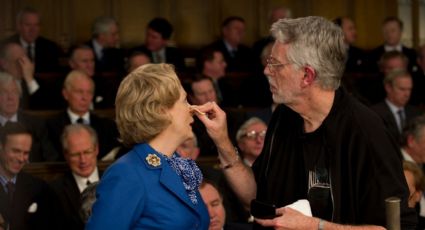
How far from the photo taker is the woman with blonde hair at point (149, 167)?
3.01 m

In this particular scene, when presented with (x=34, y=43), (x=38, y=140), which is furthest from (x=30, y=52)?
(x=38, y=140)

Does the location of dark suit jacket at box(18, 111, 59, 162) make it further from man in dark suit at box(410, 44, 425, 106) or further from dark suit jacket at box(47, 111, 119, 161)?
man in dark suit at box(410, 44, 425, 106)

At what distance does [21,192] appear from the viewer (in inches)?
229

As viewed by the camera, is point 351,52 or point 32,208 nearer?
point 32,208

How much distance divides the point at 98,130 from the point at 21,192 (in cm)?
153

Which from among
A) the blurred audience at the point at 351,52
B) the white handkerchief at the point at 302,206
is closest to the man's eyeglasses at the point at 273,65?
the white handkerchief at the point at 302,206

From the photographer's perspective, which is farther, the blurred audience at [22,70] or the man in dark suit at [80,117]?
the blurred audience at [22,70]

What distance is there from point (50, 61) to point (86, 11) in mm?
Result: 1315

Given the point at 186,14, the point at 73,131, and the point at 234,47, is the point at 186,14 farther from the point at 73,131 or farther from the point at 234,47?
the point at 73,131

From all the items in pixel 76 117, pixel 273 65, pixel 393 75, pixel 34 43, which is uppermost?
pixel 273 65

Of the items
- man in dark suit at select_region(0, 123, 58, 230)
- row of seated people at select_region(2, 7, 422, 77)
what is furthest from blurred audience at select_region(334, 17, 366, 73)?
man in dark suit at select_region(0, 123, 58, 230)

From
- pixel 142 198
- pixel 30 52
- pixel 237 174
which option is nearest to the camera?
pixel 142 198

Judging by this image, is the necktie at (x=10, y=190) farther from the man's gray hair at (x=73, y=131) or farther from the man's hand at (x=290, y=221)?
the man's hand at (x=290, y=221)

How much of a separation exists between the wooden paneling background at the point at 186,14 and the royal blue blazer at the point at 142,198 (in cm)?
659
